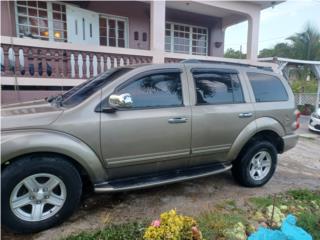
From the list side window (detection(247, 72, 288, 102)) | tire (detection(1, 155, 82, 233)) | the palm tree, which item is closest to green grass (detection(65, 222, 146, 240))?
tire (detection(1, 155, 82, 233))

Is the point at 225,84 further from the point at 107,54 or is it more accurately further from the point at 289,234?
the point at 107,54

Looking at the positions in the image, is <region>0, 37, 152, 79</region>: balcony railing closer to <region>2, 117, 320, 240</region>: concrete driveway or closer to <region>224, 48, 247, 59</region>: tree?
<region>2, 117, 320, 240</region>: concrete driveway

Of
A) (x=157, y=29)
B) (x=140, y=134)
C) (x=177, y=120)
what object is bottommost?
(x=140, y=134)

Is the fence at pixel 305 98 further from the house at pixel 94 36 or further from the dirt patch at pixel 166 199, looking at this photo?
the dirt patch at pixel 166 199

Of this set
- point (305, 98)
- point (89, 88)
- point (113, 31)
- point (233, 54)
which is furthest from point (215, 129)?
point (233, 54)

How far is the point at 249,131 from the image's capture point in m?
4.05

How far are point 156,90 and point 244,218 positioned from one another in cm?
202

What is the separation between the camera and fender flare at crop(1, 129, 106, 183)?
8.41ft

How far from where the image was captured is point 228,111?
3863 mm

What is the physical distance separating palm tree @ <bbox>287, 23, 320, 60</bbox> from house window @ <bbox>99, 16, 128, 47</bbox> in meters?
20.9

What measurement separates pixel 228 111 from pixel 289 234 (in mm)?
2202

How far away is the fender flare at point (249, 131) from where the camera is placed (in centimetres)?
400

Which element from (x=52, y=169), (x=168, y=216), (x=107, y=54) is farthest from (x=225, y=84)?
(x=107, y=54)

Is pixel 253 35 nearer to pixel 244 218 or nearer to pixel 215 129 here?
pixel 215 129
